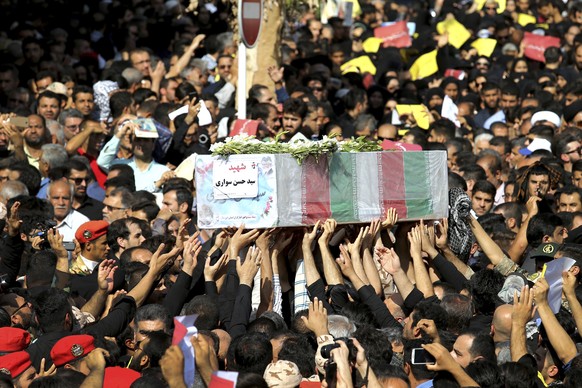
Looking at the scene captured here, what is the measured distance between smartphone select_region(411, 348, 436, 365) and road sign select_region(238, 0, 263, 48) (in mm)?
6642

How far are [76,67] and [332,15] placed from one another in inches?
254

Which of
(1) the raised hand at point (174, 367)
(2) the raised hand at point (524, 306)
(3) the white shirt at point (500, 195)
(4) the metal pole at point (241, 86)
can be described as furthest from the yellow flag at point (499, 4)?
(1) the raised hand at point (174, 367)

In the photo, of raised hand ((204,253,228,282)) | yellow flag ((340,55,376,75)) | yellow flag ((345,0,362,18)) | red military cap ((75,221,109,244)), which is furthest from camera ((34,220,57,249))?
yellow flag ((345,0,362,18))

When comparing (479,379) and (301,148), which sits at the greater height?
(301,148)

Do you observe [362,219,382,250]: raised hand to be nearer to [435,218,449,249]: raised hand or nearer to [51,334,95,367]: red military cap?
[435,218,449,249]: raised hand

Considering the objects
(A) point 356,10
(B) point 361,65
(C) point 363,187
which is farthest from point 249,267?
(A) point 356,10

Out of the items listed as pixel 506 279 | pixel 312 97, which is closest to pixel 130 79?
pixel 312 97

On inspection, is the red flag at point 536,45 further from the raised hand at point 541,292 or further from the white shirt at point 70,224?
the raised hand at point 541,292

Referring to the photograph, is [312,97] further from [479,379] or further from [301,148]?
[479,379]

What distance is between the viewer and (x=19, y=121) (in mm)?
13977

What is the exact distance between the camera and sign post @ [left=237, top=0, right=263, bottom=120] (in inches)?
542

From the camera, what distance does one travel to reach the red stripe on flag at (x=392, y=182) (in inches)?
426

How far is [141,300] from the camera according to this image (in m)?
10.2

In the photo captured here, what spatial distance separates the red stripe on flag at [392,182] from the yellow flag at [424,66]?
9.84 metres
